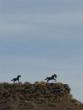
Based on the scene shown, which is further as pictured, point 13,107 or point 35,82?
point 35,82

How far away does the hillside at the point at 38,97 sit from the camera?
82500mm

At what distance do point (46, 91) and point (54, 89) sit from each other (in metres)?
0.86

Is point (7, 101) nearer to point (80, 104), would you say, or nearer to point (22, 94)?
point (22, 94)

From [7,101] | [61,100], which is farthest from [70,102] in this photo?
[7,101]

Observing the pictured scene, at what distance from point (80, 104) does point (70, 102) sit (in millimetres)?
1035

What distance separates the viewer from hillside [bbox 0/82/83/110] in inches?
3248

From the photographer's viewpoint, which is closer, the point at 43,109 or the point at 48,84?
the point at 43,109

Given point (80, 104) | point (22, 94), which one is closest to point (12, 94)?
point (22, 94)

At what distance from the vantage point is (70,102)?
8562 centimetres

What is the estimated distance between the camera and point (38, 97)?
85250mm

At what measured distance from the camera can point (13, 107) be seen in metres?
81.2

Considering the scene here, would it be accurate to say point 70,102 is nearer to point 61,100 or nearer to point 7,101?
point 61,100

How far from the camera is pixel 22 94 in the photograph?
85.2 meters

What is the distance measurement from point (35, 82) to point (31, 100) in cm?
363
